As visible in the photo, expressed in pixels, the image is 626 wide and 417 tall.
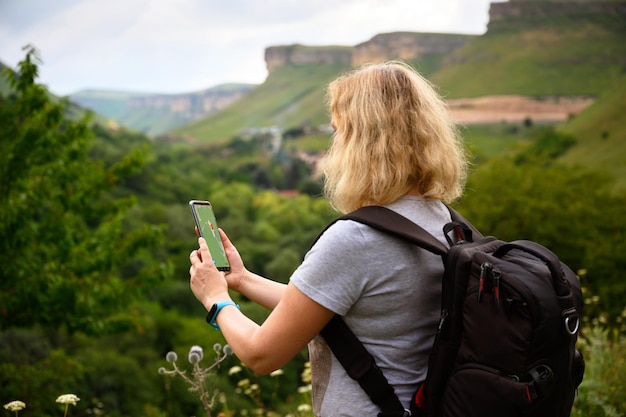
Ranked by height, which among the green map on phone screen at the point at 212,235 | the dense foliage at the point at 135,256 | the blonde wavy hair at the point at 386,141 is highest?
the blonde wavy hair at the point at 386,141

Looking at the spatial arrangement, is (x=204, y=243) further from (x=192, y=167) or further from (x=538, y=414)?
(x=192, y=167)

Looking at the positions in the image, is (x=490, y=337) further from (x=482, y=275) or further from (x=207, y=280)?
(x=207, y=280)

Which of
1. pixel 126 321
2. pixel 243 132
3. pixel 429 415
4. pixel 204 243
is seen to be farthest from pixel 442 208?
pixel 243 132

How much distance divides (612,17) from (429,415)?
156 m

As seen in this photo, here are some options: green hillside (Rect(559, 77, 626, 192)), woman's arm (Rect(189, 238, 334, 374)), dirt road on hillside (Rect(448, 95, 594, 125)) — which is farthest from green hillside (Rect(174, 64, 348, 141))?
woman's arm (Rect(189, 238, 334, 374))

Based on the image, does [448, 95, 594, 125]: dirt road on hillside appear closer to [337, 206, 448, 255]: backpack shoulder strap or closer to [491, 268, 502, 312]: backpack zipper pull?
[337, 206, 448, 255]: backpack shoulder strap

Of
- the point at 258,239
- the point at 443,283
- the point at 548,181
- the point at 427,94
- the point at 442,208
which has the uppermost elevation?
the point at 427,94

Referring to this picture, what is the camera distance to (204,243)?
2.15 m

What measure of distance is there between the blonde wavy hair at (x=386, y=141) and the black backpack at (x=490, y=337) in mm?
106

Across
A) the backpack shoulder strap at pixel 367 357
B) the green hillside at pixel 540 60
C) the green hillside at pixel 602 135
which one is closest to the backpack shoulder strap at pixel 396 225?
the backpack shoulder strap at pixel 367 357

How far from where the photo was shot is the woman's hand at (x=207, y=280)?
6.80 feet

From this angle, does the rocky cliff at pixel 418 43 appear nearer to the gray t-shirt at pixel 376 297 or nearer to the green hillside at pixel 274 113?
the green hillside at pixel 274 113

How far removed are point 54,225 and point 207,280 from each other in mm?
9451

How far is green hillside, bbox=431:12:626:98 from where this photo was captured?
12300 centimetres
